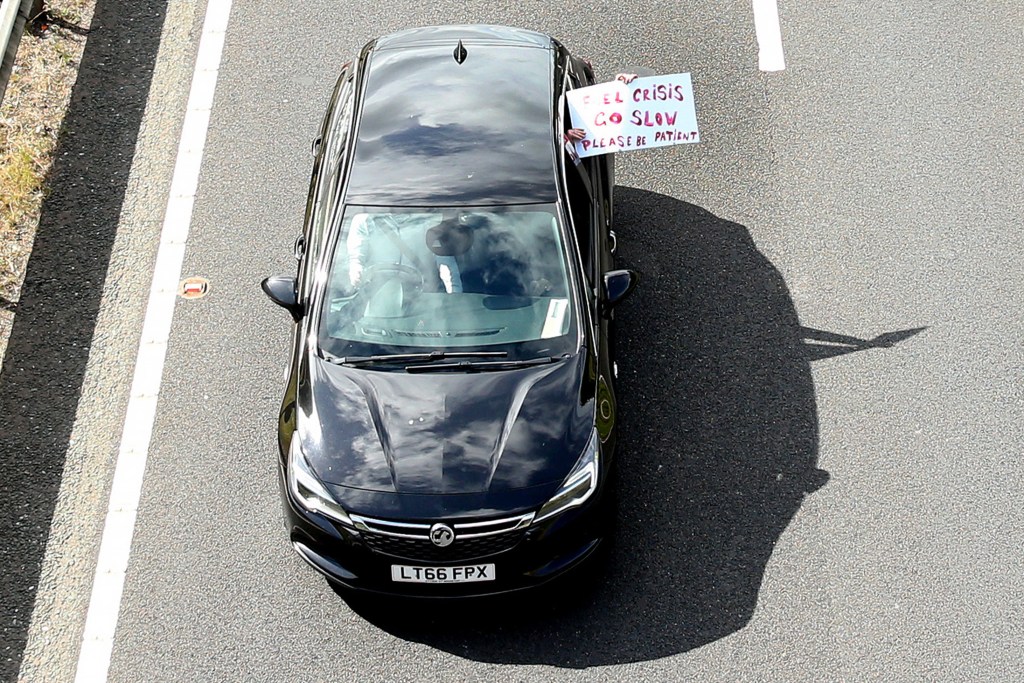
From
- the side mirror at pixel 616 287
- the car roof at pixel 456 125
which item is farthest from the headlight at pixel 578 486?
the car roof at pixel 456 125

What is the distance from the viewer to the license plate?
6773 millimetres

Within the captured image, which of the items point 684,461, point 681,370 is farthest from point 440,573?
point 681,370

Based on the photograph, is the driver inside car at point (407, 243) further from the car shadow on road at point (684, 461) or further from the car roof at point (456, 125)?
the car shadow on road at point (684, 461)

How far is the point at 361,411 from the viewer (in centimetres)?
707

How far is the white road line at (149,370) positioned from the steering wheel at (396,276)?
1.77 meters

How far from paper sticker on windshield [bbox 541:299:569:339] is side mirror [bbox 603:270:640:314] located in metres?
0.32

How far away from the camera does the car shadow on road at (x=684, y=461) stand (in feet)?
23.5

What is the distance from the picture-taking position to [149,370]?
8453mm

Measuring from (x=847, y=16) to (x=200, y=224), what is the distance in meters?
5.50

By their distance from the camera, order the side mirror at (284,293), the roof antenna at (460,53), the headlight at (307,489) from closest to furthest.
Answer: the headlight at (307,489)
the side mirror at (284,293)
the roof antenna at (460,53)

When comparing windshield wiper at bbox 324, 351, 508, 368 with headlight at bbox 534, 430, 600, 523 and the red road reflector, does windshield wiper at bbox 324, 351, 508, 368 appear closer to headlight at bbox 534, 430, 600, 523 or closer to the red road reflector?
headlight at bbox 534, 430, 600, 523

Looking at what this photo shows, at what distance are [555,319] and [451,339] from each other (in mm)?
588

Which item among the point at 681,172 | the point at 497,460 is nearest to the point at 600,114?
the point at 681,172

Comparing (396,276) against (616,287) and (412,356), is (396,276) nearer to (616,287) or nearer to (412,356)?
(412,356)
